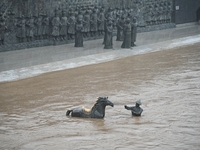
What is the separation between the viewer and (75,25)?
24.3 metres

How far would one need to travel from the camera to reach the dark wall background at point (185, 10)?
104 feet

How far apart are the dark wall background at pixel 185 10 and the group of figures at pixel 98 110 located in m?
20.1

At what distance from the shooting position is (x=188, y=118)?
11922 mm

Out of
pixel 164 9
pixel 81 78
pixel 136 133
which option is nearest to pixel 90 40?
pixel 164 9

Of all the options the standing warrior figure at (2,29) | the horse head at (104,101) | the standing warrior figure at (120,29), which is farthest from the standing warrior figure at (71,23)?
the horse head at (104,101)

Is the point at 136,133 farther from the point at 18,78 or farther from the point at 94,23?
the point at 94,23

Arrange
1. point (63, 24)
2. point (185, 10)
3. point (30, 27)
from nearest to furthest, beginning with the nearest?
1. point (30, 27)
2. point (63, 24)
3. point (185, 10)

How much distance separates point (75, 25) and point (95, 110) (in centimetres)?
1244

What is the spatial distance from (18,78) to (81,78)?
1.99 metres

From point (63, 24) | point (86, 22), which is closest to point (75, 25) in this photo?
point (63, 24)

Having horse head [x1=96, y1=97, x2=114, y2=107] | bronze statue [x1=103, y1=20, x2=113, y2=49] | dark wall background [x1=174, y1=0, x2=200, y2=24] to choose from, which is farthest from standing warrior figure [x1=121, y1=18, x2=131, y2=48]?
horse head [x1=96, y1=97, x2=114, y2=107]

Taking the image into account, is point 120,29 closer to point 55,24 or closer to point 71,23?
point 71,23

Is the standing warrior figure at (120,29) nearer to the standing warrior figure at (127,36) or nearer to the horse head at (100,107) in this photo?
the standing warrior figure at (127,36)

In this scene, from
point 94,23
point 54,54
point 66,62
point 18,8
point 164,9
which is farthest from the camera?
point 164,9
